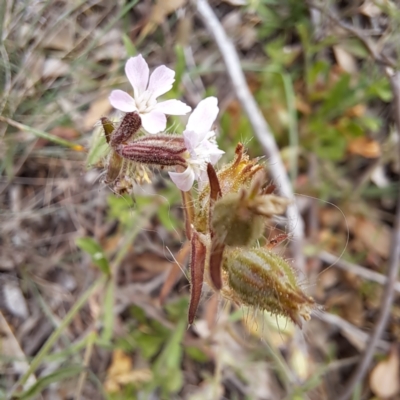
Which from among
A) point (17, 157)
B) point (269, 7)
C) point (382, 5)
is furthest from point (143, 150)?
point (269, 7)

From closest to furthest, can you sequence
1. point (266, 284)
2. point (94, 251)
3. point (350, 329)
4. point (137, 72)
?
point (266, 284)
point (137, 72)
point (94, 251)
point (350, 329)

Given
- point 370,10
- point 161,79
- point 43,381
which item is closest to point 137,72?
point 161,79

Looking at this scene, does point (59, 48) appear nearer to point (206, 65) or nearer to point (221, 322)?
point (206, 65)

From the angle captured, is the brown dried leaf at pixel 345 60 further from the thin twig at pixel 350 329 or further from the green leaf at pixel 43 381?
the green leaf at pixel 43 381

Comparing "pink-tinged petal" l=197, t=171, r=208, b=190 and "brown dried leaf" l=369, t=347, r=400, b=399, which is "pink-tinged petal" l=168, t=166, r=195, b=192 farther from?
"brown dried leaf" l=369, t=347, r=400, b=399

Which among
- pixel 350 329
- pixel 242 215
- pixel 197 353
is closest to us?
pixel 242 215

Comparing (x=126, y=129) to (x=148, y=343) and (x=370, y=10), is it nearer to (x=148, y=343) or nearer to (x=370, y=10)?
(x=148, y=343)

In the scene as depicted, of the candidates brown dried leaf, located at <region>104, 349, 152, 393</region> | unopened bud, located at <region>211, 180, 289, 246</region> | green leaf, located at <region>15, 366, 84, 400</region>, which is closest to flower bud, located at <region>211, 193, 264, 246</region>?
unopened bud, located at <region>211, 180, 289, 246</region>

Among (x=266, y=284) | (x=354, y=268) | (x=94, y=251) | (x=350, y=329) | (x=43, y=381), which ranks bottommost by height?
(x=350, y=329)
